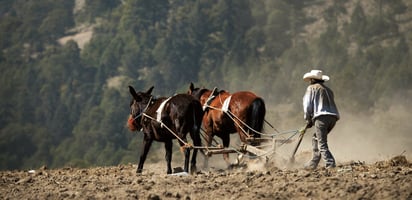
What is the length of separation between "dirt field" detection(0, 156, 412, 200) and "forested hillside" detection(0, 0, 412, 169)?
56.4 metres

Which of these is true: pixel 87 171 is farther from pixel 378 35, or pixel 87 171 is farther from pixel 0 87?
pixel 0 87

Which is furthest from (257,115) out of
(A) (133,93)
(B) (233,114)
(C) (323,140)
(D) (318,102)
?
(C) (323,140)

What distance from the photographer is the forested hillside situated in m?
92.6

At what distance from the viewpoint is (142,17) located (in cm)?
14650

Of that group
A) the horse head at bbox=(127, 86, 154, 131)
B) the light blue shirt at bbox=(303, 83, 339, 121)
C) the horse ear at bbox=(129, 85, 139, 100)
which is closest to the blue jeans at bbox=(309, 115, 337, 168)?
the light blue shirt at bbox=(303, 83, 339, 121)

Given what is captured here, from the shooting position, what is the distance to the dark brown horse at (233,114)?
17.5 meters

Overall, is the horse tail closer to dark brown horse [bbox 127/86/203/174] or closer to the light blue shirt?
dark brown horse [bbox 127/86/203/174]

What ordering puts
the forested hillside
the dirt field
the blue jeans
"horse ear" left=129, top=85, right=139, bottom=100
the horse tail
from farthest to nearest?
1. the forested hillside
2. "horse ear" left=129, top=85, right=139, bottom=100
3. the horse tail
4. the blue jeans
5. the dirt field

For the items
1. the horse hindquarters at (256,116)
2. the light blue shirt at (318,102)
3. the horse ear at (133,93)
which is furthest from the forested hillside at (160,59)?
the light blue shirt at (318,102)

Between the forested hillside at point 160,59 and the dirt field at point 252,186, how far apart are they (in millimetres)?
56445

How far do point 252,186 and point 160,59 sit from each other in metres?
117

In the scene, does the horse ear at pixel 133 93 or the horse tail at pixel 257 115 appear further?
the horse ear at pixel 133 93

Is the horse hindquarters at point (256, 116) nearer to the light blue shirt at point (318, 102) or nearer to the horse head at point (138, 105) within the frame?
the horse head at point (138, 105)

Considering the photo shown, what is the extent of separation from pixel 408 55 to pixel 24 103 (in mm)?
59963
